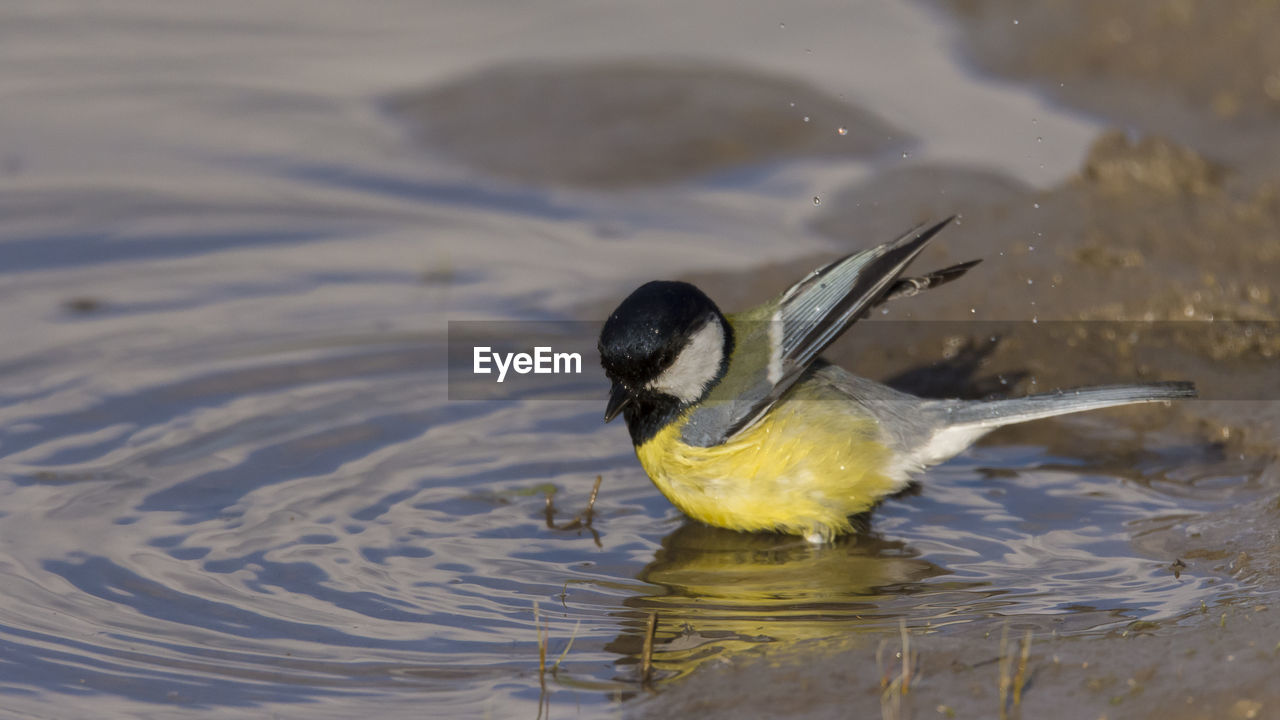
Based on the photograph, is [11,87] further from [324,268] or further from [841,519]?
[841,519]

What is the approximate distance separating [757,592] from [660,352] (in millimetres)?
931

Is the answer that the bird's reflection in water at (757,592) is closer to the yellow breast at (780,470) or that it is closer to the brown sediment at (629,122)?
the yellow breast at (780,470)

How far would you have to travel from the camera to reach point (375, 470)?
20.3ft

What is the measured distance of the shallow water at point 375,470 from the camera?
4688mm

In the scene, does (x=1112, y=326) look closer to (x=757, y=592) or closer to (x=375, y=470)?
(x=757, y=592)

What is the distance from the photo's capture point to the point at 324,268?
8.63 m

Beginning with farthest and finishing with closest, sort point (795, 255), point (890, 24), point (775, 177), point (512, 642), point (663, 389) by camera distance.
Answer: point (890, 24), point (775, 177), point (795, 255), point (663, 389), point (512, 642)

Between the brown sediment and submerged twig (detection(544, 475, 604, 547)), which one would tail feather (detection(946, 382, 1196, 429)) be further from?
the brown sediment

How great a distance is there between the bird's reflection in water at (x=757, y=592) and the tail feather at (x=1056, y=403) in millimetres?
580

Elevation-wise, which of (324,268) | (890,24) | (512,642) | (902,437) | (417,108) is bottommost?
(512,642)

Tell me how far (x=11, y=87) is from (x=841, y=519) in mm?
8088

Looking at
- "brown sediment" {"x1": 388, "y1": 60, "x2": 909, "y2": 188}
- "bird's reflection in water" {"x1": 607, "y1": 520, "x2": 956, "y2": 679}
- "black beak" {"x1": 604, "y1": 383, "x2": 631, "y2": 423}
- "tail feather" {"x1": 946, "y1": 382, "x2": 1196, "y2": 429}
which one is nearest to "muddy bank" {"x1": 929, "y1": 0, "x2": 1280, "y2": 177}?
"brown sediment" {"x1": 388, "y1": 60, "x2": 909, "y2": 188}

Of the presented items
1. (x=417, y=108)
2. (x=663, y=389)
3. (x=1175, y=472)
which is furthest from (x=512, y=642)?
(x=417, y=108)

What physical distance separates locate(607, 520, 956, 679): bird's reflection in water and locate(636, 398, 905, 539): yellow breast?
154 millimetres
